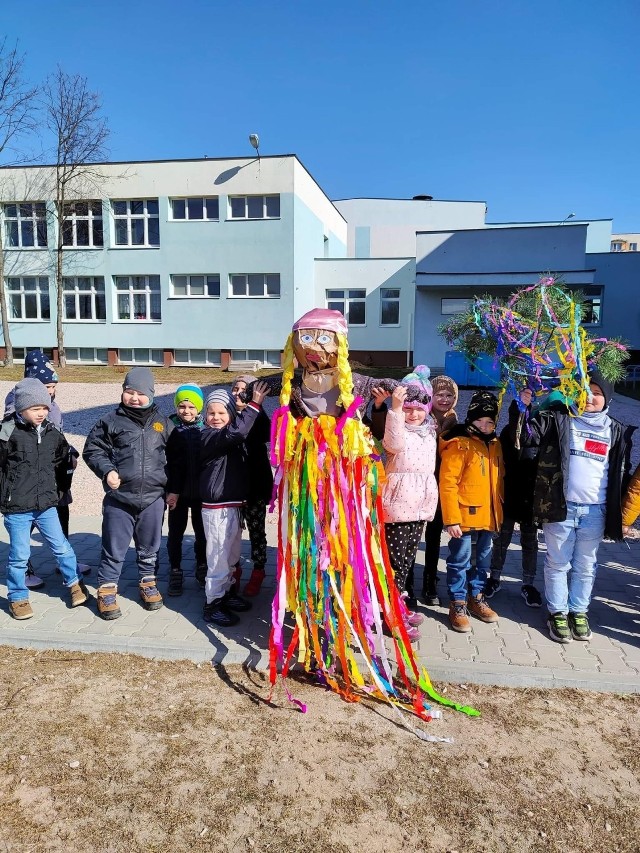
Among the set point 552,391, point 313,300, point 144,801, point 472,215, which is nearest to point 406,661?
point 144,801

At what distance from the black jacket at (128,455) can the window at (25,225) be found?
72.8 ft

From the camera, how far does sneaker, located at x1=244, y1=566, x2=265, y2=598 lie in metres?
4.29

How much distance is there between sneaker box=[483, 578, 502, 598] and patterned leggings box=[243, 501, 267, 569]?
1714 mm

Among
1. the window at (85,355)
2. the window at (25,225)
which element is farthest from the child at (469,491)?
the window at (25,225)

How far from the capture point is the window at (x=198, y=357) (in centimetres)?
2241

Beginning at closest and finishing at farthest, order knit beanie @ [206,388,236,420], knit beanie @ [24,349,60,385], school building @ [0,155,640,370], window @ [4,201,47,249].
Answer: knit beanie @ [206,388,236,420]
knit beanie @ [24,349,60,385]
school building @ [0,155,640,370]
window @ [4,201,47,249]

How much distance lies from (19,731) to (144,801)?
34.4 inches

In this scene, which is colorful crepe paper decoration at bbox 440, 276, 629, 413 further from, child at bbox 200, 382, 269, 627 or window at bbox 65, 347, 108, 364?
window at bbox 65, 347, 108, 364

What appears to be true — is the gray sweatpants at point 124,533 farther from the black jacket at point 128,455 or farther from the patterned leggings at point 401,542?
the patterned leggings at point 401,542

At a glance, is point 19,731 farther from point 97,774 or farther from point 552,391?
point 552,391

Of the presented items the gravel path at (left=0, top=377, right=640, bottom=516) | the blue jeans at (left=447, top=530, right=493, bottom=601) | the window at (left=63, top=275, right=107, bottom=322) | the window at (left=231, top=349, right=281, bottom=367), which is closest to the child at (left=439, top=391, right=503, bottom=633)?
the blue jeans at (left=447, top=530, right=493, bottom=601)

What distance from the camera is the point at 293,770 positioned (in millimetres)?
2523

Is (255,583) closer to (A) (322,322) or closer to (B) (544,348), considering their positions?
(A) (322,322)

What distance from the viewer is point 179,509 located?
451 centimetres
